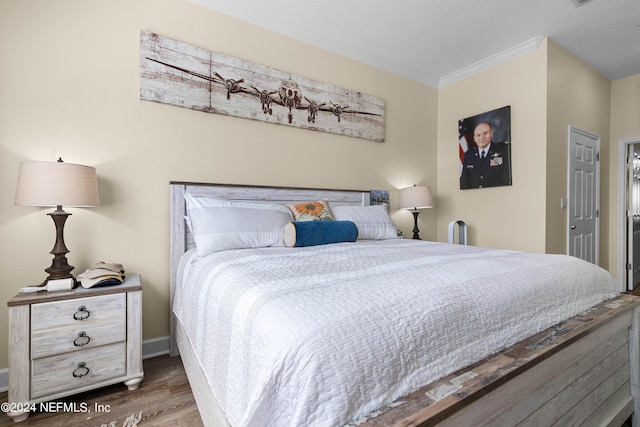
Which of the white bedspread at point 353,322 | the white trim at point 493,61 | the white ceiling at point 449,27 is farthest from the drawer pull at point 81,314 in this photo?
the white trim at point 493,61

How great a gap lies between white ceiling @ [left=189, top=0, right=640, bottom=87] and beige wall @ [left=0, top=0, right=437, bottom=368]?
8.1 inches

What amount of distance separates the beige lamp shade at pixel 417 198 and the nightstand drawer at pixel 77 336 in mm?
2662

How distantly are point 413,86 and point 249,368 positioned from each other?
3.61 m

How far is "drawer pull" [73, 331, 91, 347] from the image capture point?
1.54 metres

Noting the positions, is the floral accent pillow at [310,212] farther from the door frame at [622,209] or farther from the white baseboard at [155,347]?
the door frame at [622,209]

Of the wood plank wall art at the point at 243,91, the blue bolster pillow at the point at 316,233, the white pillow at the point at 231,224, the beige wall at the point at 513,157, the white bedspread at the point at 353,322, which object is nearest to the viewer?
the white bedspread at the point at 353,322

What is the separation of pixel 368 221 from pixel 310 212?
52cm

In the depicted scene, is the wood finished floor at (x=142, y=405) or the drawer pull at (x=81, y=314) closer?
the wood finished floor at (x=142, y=405)

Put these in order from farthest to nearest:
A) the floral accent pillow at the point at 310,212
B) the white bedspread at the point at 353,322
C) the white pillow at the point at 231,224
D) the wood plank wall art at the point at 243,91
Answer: the floral accent pillow at the point at 310,212, the wood plank wall art at the point at 243,91, the white pillow at the point at 231,224, the white bedspread at the point at 353,322

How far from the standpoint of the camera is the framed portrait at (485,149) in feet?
10.2

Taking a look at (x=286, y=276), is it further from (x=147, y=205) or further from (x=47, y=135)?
(x=47, y=135)

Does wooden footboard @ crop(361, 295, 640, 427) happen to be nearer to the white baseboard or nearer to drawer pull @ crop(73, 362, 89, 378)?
drawer pull @ crop(73, 362, 89, 378)

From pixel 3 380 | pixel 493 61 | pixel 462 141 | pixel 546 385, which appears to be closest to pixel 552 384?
pixel 546 385

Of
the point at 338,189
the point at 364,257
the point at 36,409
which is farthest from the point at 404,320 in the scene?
the point at 338,189
